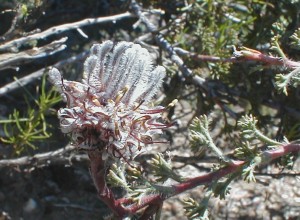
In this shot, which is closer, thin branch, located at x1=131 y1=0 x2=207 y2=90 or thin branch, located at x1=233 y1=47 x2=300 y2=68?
thin branch, located at x1=233 y1=47 x2=300 y2=68

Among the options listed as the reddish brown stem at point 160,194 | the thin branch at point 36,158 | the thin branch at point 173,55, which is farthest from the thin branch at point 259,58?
the thin branch at point 36,158

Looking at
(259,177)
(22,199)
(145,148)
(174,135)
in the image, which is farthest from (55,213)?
(145,148)

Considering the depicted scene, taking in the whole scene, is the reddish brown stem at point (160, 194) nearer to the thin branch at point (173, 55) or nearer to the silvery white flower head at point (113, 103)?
the silvery white flower head at point (113, 103)

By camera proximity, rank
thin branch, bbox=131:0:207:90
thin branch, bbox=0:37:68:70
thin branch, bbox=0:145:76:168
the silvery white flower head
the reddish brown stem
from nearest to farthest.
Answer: the silvery white flower head
the reddish brown stem
thin branch, bbox=0:37:68:70
thin branch, bbox=0:145:76:168
thin branch, bbox=131:0:207:90

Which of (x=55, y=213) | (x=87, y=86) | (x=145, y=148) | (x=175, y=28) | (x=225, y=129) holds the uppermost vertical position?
(x=87, y=86)

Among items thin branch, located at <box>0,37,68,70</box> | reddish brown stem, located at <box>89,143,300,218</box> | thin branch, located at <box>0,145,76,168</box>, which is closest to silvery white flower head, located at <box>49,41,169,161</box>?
reddish brown stem, located at <box>89,143,300,218</box>

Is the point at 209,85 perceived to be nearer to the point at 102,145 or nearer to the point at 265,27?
the point at 265,27

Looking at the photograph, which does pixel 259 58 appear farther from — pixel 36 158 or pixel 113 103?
pixel 36 158

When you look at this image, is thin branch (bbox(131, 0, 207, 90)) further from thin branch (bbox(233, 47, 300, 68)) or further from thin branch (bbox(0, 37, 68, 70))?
thin branch (bbox(233, 47, 300, 68))
